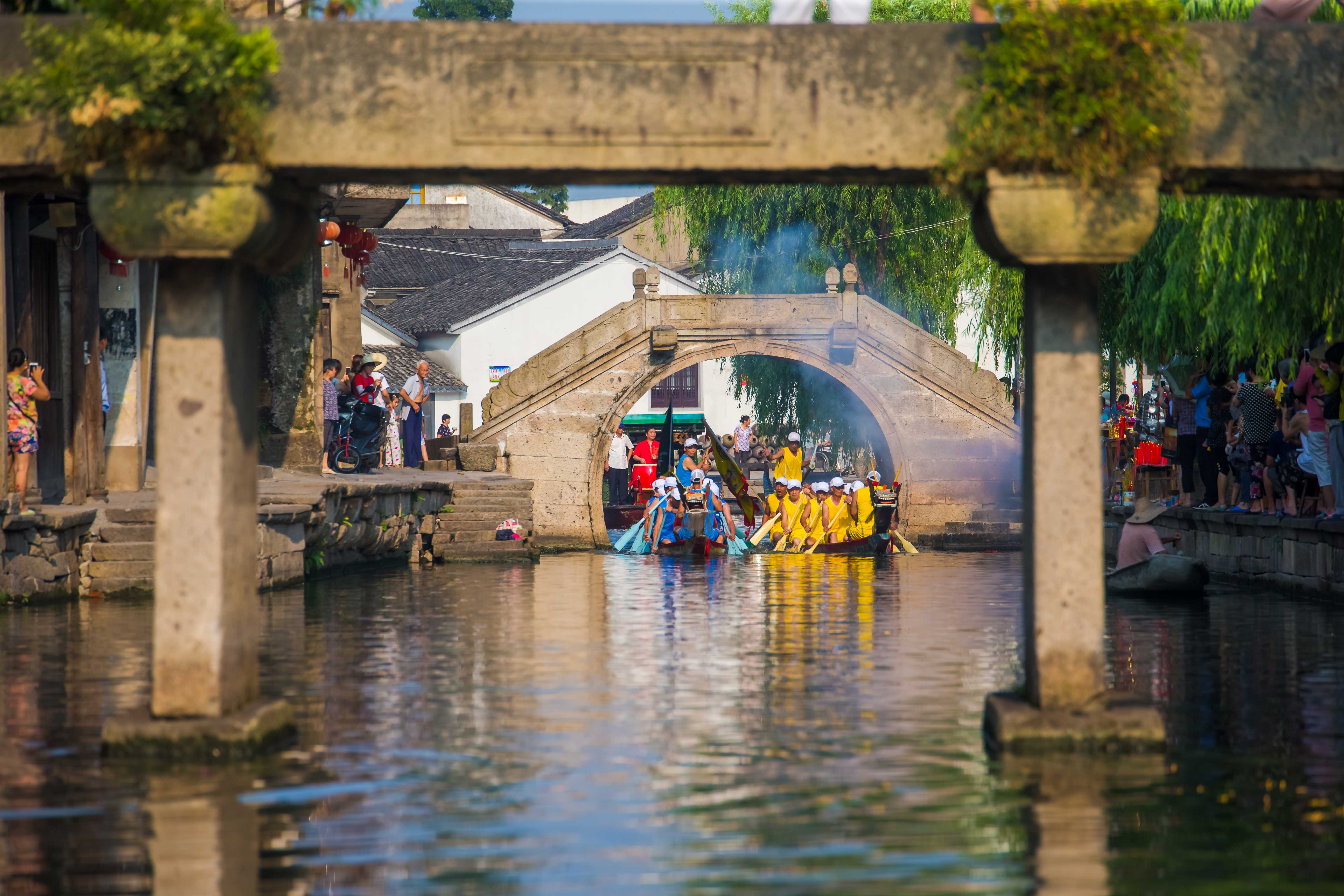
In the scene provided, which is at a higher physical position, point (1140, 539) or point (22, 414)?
point (22, 414)

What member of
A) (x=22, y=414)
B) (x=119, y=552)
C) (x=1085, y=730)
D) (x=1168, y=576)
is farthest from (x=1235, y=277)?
(x=22, y=414)

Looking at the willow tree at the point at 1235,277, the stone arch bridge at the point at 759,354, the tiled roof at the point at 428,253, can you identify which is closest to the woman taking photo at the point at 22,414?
the willow tree at the point at 1235,277

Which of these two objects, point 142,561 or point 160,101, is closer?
point 160,101

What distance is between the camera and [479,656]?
11.2 metres

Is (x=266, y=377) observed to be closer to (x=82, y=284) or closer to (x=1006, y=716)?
(x=82, y=284)

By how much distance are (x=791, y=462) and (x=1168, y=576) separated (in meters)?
12.2

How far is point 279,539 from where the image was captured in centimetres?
1631

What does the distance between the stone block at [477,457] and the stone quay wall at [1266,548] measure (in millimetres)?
11110

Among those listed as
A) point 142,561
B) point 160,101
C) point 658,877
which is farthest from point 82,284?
point 658,877

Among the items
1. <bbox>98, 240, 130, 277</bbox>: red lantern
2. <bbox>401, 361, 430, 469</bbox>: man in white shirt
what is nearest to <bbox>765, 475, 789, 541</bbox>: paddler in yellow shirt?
<bbox>401, 361, 430, 469</bbox>: man in white shirt

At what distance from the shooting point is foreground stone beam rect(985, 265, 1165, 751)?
718cm

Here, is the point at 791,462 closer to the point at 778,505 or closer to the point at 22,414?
the point at 778,505

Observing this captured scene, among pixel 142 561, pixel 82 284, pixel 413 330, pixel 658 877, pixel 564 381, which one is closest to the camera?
pixel 658 877

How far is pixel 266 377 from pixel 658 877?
640 inches
